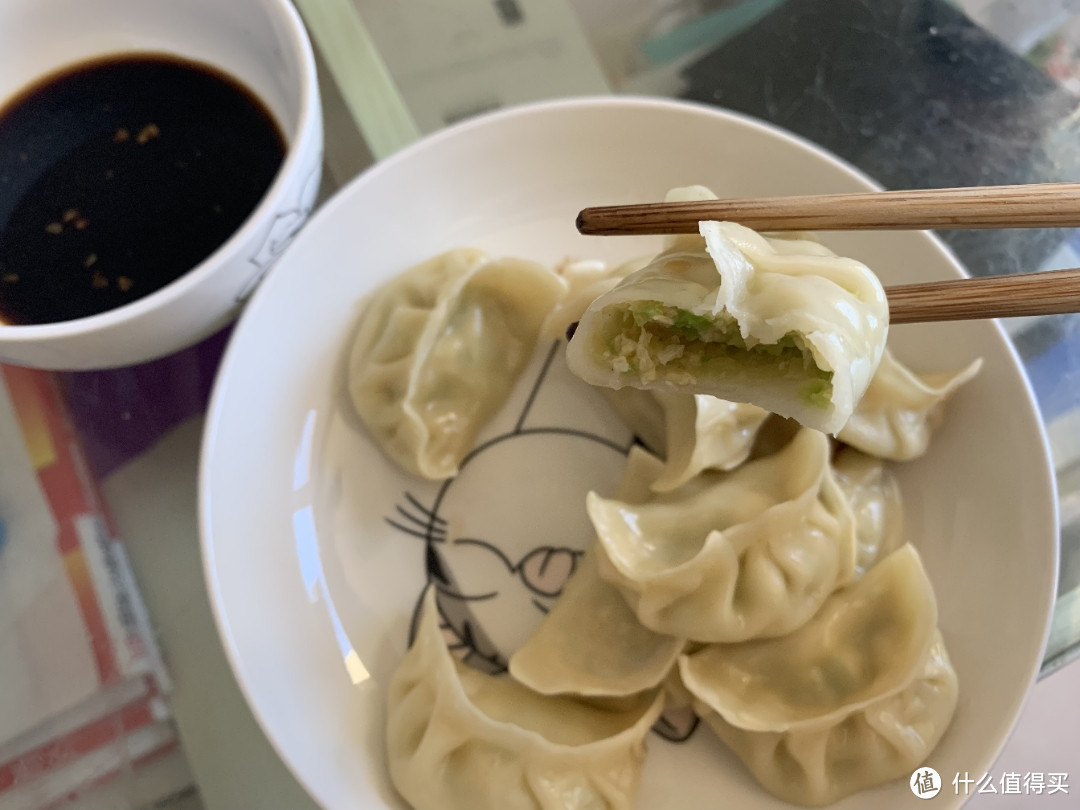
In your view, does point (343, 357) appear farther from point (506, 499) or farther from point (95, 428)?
point (95, 428)

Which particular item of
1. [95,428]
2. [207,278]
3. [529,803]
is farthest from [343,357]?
[529,803]

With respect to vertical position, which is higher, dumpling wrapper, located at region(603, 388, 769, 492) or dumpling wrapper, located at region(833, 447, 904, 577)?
dumpling wrapper, located at region(603, 388, 769, 492)

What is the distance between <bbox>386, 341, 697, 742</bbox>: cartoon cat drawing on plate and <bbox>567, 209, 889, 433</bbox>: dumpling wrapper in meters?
0.46

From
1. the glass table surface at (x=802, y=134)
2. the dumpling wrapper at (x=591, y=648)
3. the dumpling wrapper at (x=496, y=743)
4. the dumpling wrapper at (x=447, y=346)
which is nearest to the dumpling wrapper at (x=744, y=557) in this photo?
the dumpling wrapper at (x=591, y=648)

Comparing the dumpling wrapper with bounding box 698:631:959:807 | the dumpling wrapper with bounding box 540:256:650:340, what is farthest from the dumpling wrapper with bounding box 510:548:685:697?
the dumpling wrapper with bounding box 540:256:650:340

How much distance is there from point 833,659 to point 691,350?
Result: 25.1 inches

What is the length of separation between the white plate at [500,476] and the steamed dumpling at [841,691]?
45 millimetres

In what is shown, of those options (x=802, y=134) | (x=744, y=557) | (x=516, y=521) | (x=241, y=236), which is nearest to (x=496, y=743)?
(x=516, y=521)

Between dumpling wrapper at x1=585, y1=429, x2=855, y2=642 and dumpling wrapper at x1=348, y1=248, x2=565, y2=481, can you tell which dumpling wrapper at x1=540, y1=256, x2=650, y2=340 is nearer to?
dumpling wrapper at x1=348, y1=248, x2=565, y2=481

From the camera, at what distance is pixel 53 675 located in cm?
124

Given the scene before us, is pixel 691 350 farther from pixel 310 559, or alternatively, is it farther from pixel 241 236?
pixel 310 559

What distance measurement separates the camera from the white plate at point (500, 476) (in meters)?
1.11

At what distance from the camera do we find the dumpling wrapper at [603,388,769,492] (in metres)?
1.20

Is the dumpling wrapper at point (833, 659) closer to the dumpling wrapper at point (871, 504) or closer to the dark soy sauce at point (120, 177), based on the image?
the dumpling wrapper at point (871, 504)
